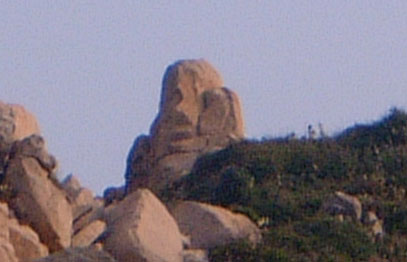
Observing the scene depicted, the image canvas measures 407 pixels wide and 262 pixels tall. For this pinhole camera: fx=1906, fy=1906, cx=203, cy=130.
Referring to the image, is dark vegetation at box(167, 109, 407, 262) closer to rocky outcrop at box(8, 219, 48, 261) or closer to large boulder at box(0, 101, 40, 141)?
rocky outcrop at box(8, 219, 48, 261)

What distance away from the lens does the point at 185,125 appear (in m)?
33.7

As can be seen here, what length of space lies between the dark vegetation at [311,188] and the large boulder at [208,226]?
0.21 m

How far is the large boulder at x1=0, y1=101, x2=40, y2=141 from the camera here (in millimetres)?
22688

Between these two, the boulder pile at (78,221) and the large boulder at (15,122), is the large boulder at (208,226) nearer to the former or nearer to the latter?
the boulder pile at (78,221)

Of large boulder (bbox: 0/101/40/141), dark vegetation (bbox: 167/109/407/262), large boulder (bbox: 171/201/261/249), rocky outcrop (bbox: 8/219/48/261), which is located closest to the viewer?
rocky outcrop (bbox: 8/219/48/261)

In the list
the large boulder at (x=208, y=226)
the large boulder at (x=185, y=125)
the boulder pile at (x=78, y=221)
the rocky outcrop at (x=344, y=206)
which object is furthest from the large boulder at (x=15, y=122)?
the large boulder at (x=185, y=125)

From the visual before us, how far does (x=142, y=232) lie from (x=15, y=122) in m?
4.17

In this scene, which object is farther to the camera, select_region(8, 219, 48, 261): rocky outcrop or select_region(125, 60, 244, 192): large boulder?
select_region(125, 60, 244, 192): large boulder

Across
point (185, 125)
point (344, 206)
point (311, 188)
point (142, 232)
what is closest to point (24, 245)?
point (142, 232)

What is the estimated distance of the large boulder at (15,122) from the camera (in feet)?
74.4

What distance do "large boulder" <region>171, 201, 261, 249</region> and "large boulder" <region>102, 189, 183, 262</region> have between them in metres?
0.85

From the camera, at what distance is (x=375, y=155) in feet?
98.9

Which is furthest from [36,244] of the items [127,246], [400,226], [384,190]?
[384,190]

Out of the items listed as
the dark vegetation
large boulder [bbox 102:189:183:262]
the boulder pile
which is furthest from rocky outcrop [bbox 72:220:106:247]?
the dark vegetation
